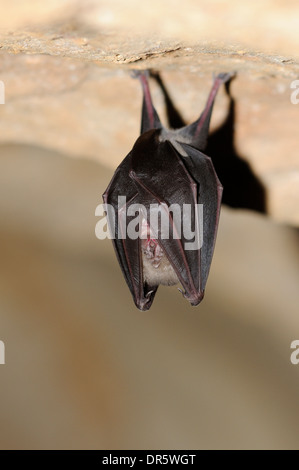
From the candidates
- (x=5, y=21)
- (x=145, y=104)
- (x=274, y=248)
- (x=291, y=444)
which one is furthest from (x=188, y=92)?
(x=291, y=444)

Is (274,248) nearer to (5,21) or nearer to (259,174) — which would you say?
(259,174)

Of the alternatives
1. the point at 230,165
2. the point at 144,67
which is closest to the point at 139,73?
the point at 144,67

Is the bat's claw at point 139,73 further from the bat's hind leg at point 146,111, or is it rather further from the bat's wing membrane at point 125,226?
the bat's wing membrane at point 125,226

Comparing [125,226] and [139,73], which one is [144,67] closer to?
[139,73]

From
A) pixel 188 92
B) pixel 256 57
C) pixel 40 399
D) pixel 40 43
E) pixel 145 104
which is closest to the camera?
pixel 40 43

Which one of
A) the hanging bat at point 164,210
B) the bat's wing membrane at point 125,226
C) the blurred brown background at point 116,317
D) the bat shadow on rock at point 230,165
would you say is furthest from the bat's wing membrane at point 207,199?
the blurred brown background at point 116,317

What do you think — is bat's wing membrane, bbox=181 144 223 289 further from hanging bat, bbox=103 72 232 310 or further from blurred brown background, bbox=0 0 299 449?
blurred brown background, bbox=0 0 299 449

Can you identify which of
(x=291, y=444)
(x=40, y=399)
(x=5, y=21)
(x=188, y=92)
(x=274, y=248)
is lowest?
(x=291, y=444)

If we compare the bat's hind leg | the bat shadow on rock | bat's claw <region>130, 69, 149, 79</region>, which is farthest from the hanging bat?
the bat shadow on rock
